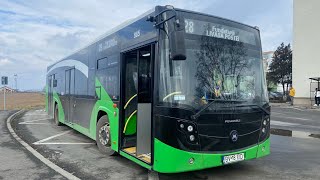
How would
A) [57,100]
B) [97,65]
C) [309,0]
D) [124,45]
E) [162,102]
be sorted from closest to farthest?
1. [162,102]
2. [124,45]
3. [97,65]
4. [57,100]
5. [309,0]

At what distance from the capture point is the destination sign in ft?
18.5

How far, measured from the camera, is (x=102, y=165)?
708 cm

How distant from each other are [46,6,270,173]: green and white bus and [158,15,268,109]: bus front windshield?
2 centimetres

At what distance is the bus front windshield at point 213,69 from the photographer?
5344 millimetres

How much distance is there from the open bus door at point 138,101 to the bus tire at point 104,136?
859mm

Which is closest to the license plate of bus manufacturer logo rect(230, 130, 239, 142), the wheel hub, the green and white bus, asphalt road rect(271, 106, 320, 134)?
the green and white bus

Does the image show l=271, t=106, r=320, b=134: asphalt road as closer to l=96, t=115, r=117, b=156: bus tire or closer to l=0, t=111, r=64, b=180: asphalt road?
l=96, t=115, r=117, b=156: bus tire

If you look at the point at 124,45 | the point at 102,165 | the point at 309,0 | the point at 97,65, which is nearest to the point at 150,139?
the point at 102,165

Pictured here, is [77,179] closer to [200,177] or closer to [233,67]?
[200,177]

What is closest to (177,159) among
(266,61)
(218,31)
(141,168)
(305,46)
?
(141,168)

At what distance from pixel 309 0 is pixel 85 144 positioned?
2939cm

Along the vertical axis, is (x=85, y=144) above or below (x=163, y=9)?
below

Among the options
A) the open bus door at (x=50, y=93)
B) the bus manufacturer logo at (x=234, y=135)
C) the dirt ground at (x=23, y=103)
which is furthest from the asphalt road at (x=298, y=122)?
the dirt ground at (x=23, y=103)

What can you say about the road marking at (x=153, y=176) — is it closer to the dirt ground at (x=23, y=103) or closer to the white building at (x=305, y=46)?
the dirt ground at (x=23, y=103)
